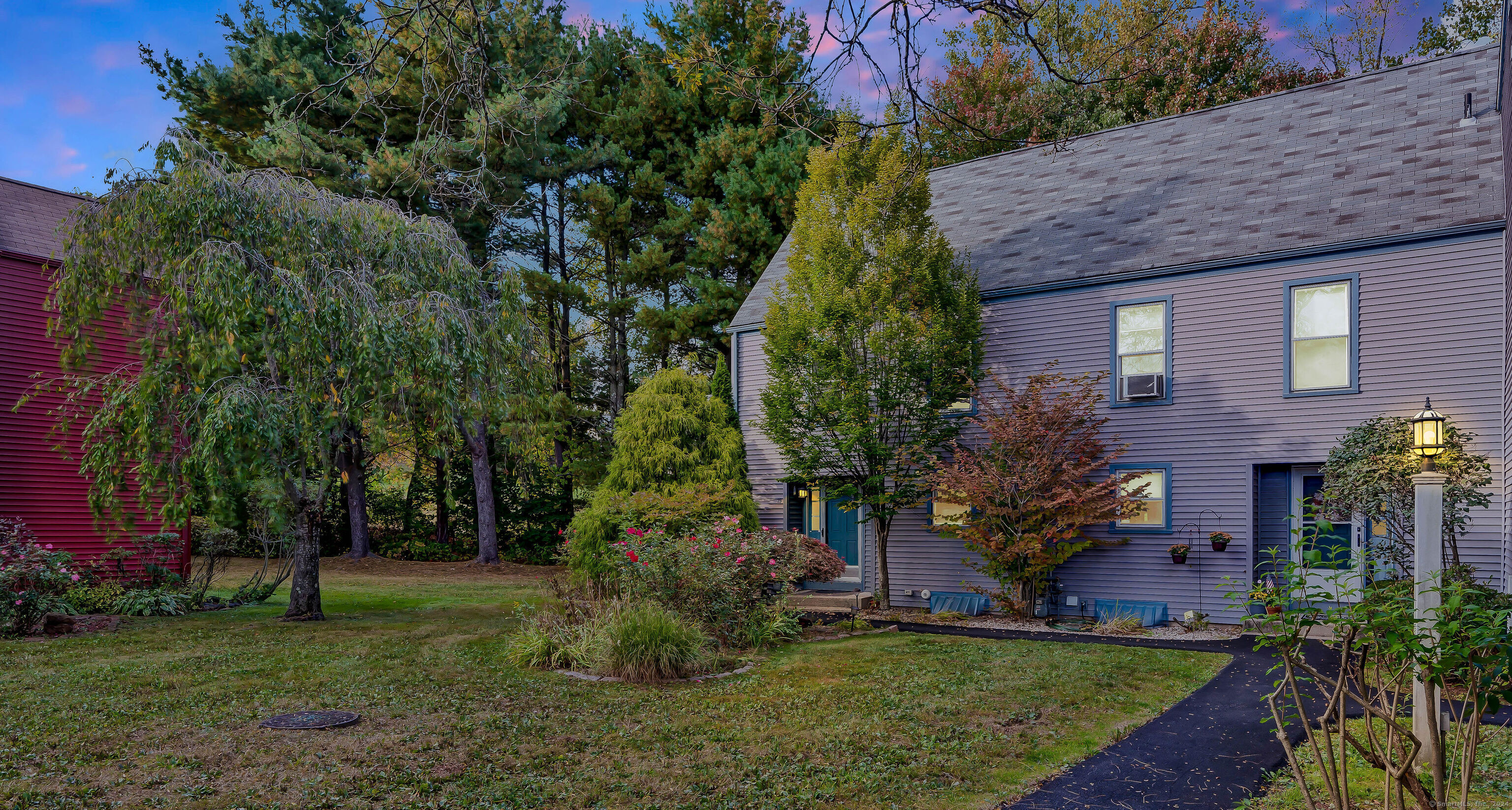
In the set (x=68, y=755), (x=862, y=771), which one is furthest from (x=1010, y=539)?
(x=68, y=755)

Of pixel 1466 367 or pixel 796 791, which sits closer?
Result: pixel 796 791

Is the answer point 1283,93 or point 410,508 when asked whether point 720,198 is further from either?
point 1283,93

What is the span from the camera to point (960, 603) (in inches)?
518

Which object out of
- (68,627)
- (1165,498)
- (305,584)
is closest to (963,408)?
(1165,498)

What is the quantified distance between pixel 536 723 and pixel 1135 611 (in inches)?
335

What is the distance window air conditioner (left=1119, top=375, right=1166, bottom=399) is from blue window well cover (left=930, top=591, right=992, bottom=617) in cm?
345

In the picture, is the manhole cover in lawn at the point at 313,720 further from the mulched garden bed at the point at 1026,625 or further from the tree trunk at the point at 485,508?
the tree trunk at the point at 485,508

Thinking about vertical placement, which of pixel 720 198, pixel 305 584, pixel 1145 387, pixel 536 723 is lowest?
pixel 305 584

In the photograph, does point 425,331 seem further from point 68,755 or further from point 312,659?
point 68,755

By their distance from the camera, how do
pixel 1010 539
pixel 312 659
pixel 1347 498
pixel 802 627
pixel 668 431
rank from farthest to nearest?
pixel 668 431, pixel 1010 539, pixel 802 627, pixel 1347 498, pixel 312 659

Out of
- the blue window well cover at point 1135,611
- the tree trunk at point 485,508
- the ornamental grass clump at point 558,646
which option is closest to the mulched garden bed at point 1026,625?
the blue window well cover at point 1135,611

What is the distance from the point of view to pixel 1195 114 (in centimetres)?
1464

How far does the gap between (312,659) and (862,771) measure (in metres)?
5.85

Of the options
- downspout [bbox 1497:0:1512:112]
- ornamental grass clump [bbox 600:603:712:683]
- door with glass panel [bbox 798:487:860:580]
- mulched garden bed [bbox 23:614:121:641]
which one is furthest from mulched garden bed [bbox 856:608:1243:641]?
mulched garden bed [bbox 23:614:121:641]
